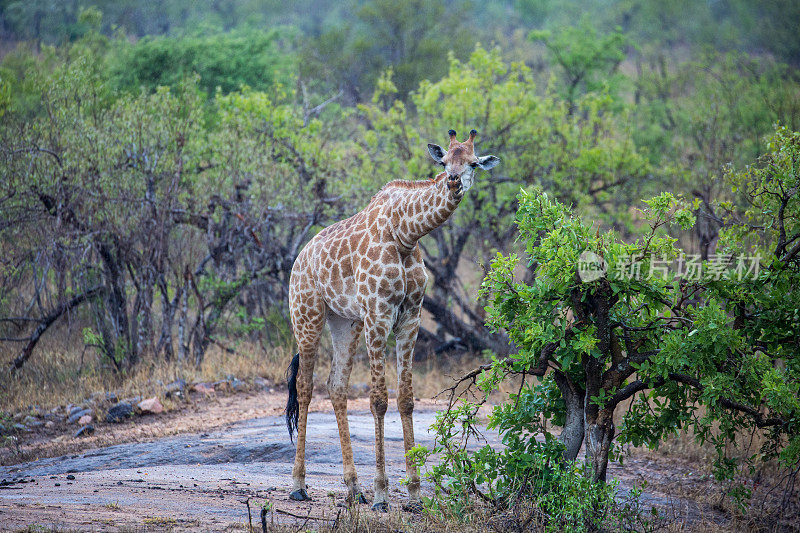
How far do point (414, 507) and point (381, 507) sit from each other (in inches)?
11.5

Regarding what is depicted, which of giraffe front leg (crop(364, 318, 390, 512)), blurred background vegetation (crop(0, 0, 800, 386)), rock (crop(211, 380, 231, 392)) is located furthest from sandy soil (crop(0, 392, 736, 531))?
blurred background vegetation (crop(0, 0, 800, 386))

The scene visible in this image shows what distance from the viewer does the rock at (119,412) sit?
1095cm

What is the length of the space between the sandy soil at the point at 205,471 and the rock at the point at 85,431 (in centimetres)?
13

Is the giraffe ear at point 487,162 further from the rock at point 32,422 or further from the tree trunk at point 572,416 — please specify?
the rock at point 32,422

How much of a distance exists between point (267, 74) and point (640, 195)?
1520cm

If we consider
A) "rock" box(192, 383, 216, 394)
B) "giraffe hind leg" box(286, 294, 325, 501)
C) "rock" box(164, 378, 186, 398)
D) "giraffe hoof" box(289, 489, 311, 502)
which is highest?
"giraffe hind leg" box(286, 294, 325, 501)

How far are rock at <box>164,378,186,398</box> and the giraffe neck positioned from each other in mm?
6266

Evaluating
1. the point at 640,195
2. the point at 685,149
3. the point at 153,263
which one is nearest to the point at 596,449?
the point at 153,263

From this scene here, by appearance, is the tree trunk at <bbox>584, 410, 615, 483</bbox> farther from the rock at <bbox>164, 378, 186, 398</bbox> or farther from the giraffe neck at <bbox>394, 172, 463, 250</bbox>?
the rock at <bbox>164, 378, 186, 398</bbox>

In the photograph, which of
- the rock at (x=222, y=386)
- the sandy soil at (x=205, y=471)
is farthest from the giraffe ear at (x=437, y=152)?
the rock at (x=222, y=386)

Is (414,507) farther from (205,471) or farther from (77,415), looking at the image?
(77,415)

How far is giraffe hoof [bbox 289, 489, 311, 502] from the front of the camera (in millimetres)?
6977

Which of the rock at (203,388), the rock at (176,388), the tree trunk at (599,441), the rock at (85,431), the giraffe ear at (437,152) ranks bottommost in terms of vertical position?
the rock at (85,431)

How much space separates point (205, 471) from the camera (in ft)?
26.0
